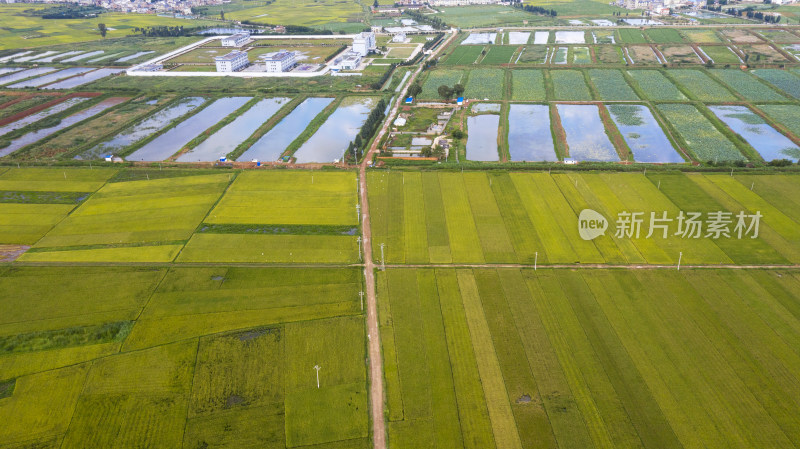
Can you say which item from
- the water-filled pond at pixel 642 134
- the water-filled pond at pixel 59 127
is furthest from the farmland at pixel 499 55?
the water-filled pond at pixel 59 127

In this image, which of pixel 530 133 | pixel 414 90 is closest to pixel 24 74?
pixel 414 90

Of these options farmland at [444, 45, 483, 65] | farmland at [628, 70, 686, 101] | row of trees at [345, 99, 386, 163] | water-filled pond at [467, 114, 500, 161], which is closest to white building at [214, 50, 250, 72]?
farmland at [444, 45, 483, 65]

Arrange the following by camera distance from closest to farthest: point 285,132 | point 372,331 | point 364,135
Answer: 1. point 372,331
2. point 364,135
3. point 285,132

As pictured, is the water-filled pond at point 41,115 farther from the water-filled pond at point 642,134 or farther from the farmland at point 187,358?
the water-filled pond at point 642,134

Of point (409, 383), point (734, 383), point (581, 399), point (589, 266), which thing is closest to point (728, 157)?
point (589, 266)

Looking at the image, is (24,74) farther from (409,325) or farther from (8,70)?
(409,325)

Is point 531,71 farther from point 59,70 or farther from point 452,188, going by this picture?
point 59,70

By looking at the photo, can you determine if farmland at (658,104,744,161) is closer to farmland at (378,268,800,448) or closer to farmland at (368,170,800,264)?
farmland at (368,170,800,264)
